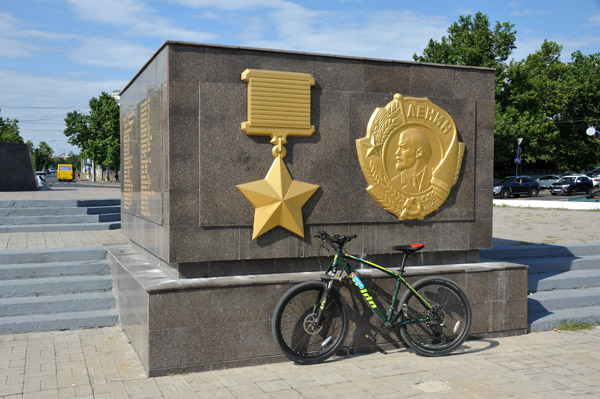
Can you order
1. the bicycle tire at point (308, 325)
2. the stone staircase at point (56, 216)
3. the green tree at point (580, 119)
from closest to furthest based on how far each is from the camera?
the bicycle tire at point (308, 325) < the stone staircase at point (56, 216) < the green tree at point (580, 119)

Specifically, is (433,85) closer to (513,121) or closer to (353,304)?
(353,304)

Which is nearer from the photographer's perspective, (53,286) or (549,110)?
(53,286)

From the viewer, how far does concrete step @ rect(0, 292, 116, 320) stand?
6.70 m

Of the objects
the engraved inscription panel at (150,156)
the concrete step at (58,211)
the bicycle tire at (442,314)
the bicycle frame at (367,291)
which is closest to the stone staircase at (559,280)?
the bicycle tire at (442,314)

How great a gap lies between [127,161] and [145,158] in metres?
1.84

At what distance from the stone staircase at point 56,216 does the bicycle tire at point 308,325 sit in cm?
770

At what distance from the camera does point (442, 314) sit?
234 inches

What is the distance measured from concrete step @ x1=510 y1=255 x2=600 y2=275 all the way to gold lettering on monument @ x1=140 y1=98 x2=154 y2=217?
18.2ft

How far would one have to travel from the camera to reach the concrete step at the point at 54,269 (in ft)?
24.2

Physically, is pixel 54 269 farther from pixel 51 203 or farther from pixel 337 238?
pixel 51 203

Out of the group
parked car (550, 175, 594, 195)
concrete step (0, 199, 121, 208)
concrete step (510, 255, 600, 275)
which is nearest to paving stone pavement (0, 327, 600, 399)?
concrete step (510, 255, 600, 275)

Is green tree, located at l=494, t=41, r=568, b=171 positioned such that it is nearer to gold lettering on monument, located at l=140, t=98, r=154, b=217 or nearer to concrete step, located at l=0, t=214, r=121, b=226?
concrete step, located at l=0, t=214, r=121, b=226

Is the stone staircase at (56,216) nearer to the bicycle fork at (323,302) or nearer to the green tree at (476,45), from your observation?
the bicycle fork at (323,302)

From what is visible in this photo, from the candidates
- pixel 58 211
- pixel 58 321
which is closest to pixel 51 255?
pixel 58 321
